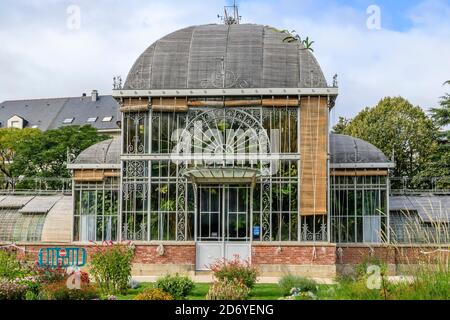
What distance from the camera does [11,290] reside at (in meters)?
16.8

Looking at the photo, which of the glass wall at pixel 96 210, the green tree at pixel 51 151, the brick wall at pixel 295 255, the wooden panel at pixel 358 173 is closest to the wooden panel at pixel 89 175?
the glass wall at pixel 96 210

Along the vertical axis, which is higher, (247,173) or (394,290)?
(247,173)

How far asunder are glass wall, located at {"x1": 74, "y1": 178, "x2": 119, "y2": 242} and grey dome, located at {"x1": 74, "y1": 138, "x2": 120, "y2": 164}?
0.89 m

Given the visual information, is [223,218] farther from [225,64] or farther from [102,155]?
[102,155]

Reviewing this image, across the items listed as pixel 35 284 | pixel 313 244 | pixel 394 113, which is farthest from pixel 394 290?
pixel 394 113

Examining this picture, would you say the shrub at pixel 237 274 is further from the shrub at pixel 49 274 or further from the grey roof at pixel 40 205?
the grey roof at pixel 40 205

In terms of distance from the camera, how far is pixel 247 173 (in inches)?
967

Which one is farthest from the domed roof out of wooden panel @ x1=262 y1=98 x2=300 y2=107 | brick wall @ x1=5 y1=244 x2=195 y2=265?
brick wall @ x1=5 y1=244 x2=195 y2=265

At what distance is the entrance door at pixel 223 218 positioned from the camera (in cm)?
2566

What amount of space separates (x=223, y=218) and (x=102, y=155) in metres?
6.07

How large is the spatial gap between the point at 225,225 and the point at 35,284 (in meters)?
9.18

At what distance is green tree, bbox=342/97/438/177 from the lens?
1828 inches

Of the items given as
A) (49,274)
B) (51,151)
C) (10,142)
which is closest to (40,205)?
(49,274)

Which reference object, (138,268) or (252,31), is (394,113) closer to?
(252,31)
